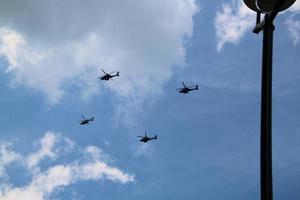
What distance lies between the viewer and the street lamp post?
414cm

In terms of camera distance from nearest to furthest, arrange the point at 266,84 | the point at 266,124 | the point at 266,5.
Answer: the point at 266,124, the point at 266,84, the point at 266,5

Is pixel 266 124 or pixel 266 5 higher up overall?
pixel 266 5

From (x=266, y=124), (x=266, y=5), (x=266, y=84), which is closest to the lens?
(x=266, y=124)

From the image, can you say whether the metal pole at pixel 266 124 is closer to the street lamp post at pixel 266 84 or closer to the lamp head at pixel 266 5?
the street lamp post at pixel 266 84

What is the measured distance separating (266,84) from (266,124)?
41 cm

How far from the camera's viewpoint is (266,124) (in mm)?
4355

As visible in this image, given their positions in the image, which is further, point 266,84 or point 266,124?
point 266,84

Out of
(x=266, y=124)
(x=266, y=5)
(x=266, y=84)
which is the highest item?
(x=266, y=5)

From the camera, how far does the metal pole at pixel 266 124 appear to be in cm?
411

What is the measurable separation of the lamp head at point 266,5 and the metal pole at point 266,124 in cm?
38

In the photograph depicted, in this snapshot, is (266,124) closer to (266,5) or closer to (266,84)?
(266,84)

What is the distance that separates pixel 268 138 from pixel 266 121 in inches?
6.5

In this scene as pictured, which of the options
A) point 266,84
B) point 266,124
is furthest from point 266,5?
point 266,124

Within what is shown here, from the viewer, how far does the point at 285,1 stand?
15.6 ft
